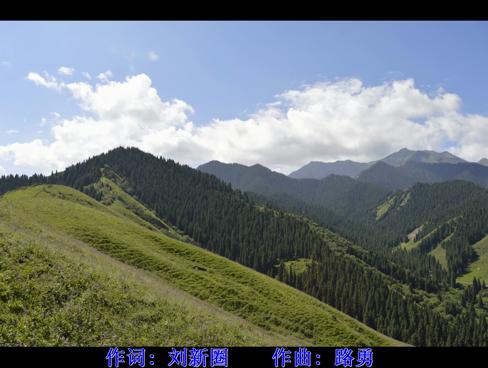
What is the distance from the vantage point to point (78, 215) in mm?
80250

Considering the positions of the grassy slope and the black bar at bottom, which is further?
the grassy slope

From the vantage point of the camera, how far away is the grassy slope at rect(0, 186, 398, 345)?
22.0m

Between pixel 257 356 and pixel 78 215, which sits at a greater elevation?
pixel 78 215

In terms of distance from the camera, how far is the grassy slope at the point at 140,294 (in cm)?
2200

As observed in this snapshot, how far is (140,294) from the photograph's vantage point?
97.0ft

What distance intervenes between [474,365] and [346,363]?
278 centimetres

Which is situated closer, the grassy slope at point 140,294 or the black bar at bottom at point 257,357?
the black bar at bottom at point 257,357

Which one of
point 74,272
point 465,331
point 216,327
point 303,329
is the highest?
point 74,272

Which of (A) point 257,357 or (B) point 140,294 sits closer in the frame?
(A) point 257,357

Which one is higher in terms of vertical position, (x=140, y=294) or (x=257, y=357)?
(x=257, y=357)

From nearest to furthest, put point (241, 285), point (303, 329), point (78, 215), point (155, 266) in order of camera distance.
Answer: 1. point (303, 329)
2. point (155, 266)
3. point (241, 285)
4. point (78, 215)
